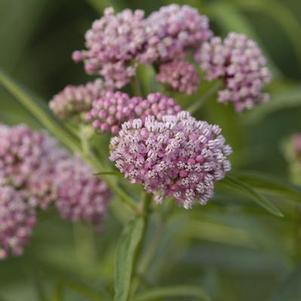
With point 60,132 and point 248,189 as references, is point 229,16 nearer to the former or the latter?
point 60,132

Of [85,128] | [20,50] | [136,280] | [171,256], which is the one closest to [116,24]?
[85,128]

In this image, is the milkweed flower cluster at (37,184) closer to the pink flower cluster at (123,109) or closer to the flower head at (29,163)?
the flower head at (29,163)

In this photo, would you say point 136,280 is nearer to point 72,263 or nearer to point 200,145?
point 200,145

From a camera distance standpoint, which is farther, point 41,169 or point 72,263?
point 72,263

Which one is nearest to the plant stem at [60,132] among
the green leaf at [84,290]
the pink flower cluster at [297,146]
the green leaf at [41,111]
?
the green leaf at [41,111]

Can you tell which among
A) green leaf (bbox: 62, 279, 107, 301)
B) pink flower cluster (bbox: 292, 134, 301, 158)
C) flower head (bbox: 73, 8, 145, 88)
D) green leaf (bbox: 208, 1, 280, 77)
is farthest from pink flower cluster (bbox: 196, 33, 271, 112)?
green leaf (bbox: 208, 1, 280, 77)

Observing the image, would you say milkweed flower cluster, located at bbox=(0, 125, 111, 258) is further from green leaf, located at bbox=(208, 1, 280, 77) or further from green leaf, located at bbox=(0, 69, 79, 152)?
green leaf, located at bbox=(208, 1, 280, 77)
